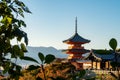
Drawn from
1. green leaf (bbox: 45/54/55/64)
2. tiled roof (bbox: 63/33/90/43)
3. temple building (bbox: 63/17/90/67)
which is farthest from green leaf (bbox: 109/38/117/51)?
tiled roof (bbox: 63/33/90/43)

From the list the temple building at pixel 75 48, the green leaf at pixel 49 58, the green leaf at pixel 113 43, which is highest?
the temple building at pixel 75 48

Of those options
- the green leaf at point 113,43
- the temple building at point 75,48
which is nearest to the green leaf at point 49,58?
the green leaf at point 113,43

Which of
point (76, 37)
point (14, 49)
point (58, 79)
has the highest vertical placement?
point (76, 37)

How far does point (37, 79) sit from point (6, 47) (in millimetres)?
813

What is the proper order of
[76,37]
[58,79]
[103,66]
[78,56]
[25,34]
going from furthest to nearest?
[76,37] → [78,56] → [103,66] → [25,34] → [58,79]

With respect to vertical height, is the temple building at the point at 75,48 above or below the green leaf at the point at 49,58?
above

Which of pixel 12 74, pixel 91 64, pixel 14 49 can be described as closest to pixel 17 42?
pixel 14 49

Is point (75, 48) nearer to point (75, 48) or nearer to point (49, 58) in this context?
point (75, 48)

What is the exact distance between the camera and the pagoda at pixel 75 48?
179 feet

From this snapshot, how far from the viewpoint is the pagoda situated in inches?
2153

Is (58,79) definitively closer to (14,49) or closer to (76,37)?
(14,49)

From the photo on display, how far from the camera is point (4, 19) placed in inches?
115

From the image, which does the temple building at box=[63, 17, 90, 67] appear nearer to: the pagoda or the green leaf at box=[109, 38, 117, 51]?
the pagoda

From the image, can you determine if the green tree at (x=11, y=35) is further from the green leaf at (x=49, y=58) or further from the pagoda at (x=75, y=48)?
the pagoda at (x=75, y=48)
